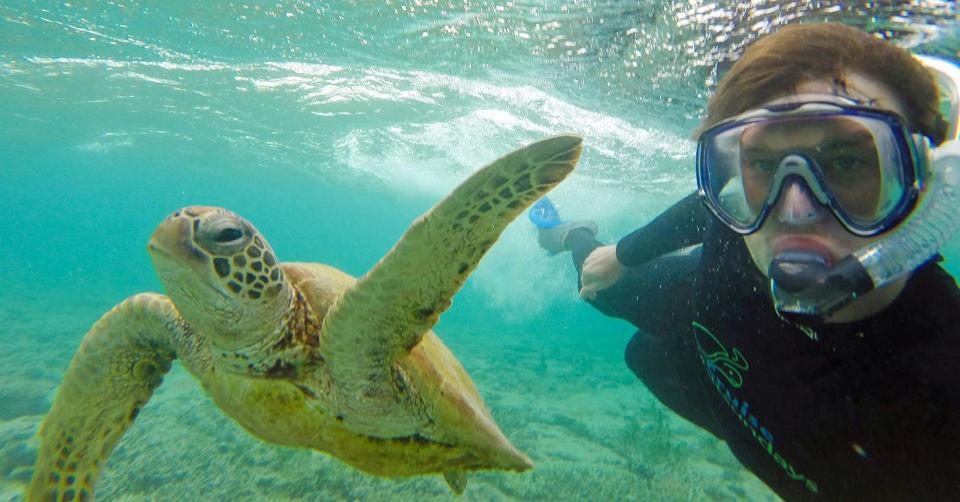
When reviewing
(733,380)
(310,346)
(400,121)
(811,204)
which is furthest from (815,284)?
(400,121)

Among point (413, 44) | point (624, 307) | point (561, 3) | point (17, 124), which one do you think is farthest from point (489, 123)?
point (17, 124)

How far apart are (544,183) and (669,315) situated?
178 centimetres

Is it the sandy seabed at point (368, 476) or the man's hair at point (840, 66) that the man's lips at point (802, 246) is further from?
the sandy seabed at point (368, 476)

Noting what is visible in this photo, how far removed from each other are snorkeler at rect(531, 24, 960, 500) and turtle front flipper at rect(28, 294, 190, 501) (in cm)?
264

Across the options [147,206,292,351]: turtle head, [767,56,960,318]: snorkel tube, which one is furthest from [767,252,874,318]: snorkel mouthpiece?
[147,206,292,351]: turtle head

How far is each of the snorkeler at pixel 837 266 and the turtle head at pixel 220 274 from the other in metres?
1.79

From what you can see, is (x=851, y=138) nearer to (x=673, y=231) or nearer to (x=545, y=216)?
(x=673, y=231)

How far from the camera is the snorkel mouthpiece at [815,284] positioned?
1302 millimetres

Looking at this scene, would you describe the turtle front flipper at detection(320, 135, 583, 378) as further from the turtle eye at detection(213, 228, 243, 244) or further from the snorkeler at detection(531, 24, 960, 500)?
the snorkeler at detection(531, 24, 960, 500)

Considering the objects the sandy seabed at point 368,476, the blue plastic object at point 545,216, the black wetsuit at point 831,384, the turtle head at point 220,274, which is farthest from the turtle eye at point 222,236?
the blue plastic object at point 545,216

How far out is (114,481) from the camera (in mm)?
4492

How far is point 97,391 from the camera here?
2465mm

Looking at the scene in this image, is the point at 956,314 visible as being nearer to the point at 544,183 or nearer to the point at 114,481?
the point at 544,183

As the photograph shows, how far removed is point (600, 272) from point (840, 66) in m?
2.11
